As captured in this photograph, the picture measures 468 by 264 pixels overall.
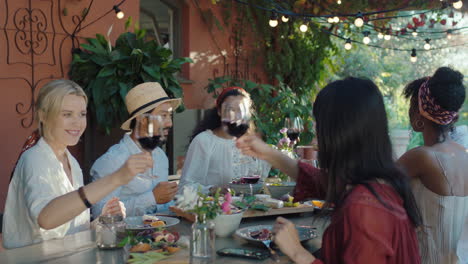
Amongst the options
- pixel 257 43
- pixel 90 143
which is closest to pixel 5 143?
pixel 90 143

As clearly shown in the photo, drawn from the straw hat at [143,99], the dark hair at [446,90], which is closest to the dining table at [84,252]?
the dark hair at [446,90]

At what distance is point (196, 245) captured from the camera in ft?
6.02

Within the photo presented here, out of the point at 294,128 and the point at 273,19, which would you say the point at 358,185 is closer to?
the point at 294,128

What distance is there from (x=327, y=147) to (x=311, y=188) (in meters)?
0.62

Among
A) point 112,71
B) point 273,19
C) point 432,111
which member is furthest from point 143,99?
point 273,19

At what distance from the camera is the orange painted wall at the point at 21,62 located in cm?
434

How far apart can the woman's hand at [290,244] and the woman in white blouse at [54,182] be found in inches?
19.8

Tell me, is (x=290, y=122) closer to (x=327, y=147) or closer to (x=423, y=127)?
(x=423, y=127)

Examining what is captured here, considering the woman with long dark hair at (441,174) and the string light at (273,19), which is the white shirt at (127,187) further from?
the string light at (273,19)

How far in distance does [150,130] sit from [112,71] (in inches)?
113

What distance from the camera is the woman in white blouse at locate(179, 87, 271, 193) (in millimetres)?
3861

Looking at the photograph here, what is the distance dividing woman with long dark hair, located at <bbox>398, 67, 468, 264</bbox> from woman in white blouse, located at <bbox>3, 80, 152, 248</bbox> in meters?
1.33

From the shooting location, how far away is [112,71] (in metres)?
4.73

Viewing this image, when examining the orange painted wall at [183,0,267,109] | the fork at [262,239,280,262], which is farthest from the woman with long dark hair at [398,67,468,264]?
the orange painted wall at [183,0,267,109]
